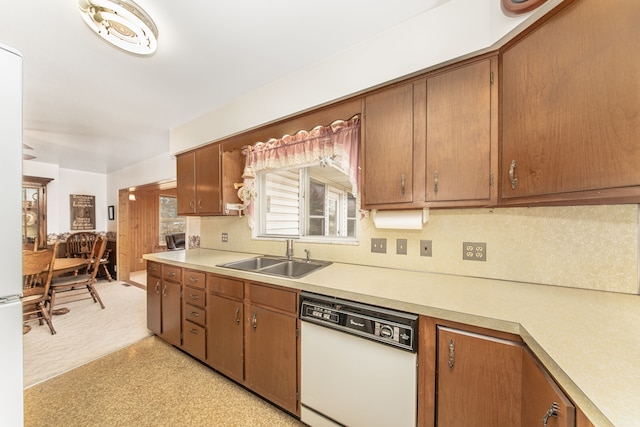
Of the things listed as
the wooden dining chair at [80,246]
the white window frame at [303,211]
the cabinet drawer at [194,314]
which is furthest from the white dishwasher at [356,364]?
the wooden dining chair at [80,246]

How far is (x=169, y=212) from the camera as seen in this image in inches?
256

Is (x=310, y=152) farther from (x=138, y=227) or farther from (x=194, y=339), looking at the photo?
(x=138, y=227)

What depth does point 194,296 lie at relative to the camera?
6.66ft

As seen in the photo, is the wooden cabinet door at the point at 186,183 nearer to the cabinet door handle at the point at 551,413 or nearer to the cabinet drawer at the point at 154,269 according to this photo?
the cabinet drawer at the point at 154,269

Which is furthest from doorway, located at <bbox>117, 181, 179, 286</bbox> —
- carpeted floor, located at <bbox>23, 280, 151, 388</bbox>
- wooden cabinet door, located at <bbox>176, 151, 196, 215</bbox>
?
wooden cabinet door, located at <bbox>176, 151, 196, 215</bbox>

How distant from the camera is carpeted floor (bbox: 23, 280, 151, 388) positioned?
2123 millimetres

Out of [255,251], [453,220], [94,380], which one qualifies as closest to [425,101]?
[453,220]

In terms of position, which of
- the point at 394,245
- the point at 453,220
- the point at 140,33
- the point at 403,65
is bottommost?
the point at 394,245

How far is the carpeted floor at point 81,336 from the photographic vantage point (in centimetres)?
212

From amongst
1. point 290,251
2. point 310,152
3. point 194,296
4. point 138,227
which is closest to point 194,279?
point 194,296

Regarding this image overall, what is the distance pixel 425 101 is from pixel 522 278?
3.85 ft

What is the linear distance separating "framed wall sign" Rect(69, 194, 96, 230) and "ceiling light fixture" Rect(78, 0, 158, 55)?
17.6 feet

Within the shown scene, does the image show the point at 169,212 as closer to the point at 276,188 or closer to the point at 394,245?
the point at 276,188

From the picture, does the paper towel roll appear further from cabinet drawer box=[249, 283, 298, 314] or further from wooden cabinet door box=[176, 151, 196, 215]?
wooden cabinet door box=[176, 151, 196, 215]
